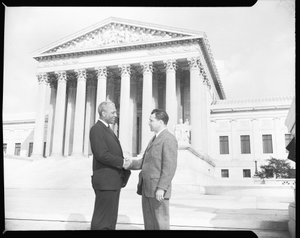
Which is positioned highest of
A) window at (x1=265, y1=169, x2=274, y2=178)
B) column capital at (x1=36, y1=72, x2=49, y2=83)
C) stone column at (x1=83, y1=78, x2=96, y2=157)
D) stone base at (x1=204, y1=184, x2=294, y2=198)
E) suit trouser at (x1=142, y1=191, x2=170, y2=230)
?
column capital at (x1=36, y1=72, x2=49, y2=83)

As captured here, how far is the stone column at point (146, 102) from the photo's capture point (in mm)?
31062

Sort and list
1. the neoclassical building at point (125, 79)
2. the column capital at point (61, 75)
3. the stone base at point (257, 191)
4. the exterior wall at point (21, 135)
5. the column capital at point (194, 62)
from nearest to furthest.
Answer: the stone base at point (257, 191) < the column capital at point (194, 62) < the neoclassical building at point (125, 79) < the column capital at point (61, 75) < the exterior wall at point (21, 135)

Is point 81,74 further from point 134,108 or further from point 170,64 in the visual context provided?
point 170,64

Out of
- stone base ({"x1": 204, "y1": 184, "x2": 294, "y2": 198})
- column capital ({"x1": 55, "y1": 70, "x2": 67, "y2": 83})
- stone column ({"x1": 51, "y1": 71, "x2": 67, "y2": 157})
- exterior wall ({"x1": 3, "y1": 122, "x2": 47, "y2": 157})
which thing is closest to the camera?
stone base ({"x1": 204, "y1": 184, "x2": 294, "y2": 198})

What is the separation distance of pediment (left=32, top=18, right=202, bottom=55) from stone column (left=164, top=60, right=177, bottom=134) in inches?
107

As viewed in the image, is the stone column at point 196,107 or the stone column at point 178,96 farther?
the stone column at point 178,96

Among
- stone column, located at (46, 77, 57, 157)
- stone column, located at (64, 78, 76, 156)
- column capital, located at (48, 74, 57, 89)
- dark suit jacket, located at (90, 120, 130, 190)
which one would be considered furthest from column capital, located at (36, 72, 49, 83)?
dark suit jacket, located at (90, 120, 130, 190)

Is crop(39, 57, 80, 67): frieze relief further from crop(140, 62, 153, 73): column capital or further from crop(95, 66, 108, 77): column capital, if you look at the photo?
crop(140, 62, 153, 73): column capital

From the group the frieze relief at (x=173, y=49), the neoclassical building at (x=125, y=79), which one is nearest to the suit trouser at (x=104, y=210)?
the neoclassical building at (x=125, y=79)

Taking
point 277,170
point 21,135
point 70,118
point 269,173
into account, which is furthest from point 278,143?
point 21,135

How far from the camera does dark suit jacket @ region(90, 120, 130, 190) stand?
5297mm

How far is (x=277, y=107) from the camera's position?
37375 mm

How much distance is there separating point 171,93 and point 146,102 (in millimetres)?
2617

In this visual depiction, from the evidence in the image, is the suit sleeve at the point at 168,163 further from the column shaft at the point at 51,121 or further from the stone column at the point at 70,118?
the column shaft at the point at 51,121
